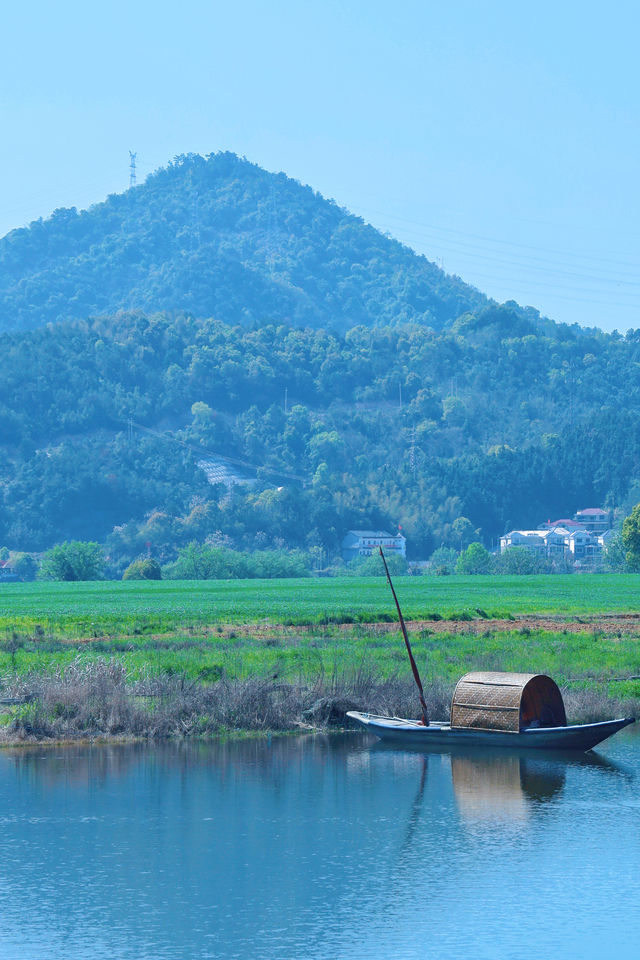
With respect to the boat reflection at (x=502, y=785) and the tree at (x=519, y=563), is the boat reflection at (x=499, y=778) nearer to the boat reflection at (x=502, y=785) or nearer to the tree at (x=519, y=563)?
the boat reflection at (x=502, y=785)

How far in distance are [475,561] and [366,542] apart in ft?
115

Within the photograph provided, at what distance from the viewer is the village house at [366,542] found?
183m

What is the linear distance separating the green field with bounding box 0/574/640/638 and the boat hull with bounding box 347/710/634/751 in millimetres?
25487

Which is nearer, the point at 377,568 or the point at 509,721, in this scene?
the point at 509,721

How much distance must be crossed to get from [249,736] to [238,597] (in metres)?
58.4

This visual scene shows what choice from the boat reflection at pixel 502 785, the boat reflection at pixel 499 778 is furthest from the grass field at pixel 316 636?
the boat reflection at pixel 502 785

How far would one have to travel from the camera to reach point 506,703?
1128 inches

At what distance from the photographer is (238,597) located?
89.6 metres

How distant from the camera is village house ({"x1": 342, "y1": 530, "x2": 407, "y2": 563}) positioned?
183m

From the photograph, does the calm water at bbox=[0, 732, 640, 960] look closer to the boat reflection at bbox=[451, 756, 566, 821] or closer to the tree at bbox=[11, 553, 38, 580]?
the boat reflection at bbox=[451, 756, 566, 821]

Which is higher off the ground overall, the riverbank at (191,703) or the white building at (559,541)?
the white building at (559,541)

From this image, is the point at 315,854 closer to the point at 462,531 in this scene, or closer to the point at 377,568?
the point at 377,568

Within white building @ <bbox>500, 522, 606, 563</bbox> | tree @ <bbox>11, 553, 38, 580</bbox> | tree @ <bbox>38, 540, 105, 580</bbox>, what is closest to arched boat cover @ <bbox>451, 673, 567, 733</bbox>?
tree @ <bbox>38, 540, 105, 580</bbox>

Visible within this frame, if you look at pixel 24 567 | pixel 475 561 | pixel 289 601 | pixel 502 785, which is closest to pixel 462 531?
pixel 475 561
